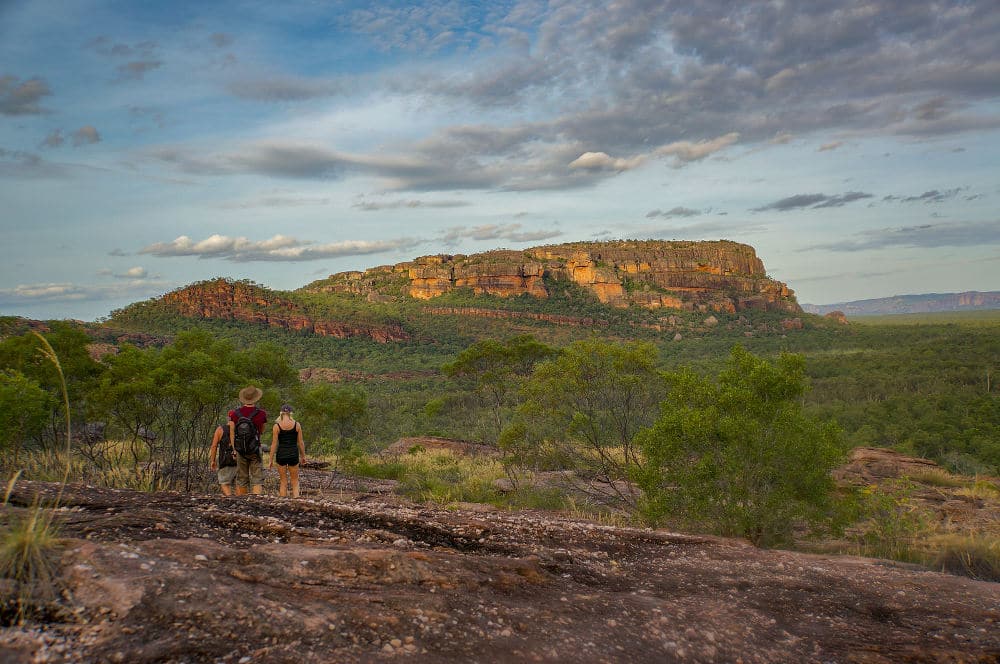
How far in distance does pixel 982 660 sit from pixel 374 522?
4.93 metres

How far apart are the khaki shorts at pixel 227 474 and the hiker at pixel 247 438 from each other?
66mm

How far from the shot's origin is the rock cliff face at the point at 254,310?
2616 inches

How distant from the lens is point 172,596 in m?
3.11

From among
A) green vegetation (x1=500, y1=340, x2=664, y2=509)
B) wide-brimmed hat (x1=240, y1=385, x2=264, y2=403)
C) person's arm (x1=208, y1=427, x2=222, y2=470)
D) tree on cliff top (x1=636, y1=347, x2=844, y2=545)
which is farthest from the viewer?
green vegetation (x1=500, y1=340, x2=664, y2=509)

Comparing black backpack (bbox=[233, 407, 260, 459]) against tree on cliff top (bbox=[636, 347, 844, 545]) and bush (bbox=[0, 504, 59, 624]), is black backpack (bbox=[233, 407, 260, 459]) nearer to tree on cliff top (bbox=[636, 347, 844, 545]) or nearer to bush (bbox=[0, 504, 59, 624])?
A: bush (bbox=[0, 504, 59, 624])

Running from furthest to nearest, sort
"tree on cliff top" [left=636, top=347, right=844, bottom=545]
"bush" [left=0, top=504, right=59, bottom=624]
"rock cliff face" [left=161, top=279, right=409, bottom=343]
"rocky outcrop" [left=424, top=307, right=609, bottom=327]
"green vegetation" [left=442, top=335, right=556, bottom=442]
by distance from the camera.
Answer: "rocky outcrop" [left=424, top=307, right=609, bottom=327]
"rock cliff face" [left=161, top=279, right=409, bottom=343]
"green vegetation" [left=442, top=335, right=556, bottom=442]
"tree on cliff top" [left=636, top=347, right=844, bottom=545]
"bush" [left=0, top=504, right=59, bottom=624]

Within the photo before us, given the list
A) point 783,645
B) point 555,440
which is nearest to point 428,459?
point 555,440

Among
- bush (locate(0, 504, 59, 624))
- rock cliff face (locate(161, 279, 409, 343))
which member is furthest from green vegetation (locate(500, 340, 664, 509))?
rock cliff face (locate(161, 279, 409, 343))

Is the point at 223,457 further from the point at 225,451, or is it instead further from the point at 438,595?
the point at 438,595

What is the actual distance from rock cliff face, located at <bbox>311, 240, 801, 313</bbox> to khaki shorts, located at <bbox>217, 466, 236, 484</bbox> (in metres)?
90.9

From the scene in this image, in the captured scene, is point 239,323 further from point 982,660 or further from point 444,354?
point 982,660

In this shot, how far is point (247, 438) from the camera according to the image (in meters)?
7.72

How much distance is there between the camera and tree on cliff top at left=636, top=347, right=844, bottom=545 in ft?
28.6

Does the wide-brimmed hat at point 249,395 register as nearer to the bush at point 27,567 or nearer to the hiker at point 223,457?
the hiker at point 223,457
